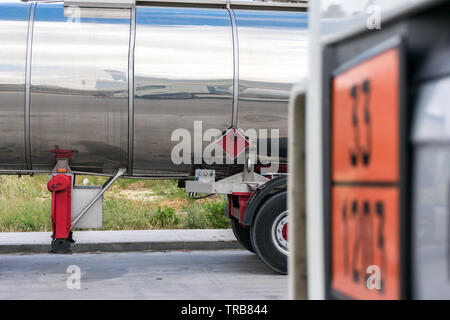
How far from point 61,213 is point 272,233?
2492 mm

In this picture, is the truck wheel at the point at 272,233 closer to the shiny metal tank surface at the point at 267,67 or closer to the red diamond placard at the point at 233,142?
the red diamond placard at the point at 233,142

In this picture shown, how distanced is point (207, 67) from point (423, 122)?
6274 mm

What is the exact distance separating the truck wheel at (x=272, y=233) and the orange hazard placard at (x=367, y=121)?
6068 mm

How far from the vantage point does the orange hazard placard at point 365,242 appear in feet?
4.38

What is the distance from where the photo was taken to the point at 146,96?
738cm

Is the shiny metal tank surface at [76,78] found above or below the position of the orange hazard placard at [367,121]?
above

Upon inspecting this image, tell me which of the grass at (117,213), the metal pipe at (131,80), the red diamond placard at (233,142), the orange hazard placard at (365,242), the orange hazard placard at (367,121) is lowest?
the grass at (117,213)

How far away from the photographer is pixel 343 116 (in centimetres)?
156

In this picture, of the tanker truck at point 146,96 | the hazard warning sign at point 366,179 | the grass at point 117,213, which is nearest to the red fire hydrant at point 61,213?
the tanker truck at point 146,96

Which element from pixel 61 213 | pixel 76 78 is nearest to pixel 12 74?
pixel 76 78

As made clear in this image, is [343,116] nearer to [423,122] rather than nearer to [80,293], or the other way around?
[423,122]

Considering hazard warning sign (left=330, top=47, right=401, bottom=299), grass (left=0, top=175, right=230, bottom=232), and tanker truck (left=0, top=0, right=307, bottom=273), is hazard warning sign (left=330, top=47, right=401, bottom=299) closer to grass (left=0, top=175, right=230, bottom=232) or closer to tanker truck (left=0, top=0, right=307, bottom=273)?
tanker truck (left=0, top=0, right=307, bottom=273)

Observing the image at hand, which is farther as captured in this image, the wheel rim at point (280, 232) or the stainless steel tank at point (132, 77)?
the wheel rim at point (280, 232)

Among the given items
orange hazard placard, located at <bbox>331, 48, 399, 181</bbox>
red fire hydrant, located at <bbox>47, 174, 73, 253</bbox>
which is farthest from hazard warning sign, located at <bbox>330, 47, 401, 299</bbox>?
red fire hydrant, located at <bbox>47, 174, 73, 253</bbox>
